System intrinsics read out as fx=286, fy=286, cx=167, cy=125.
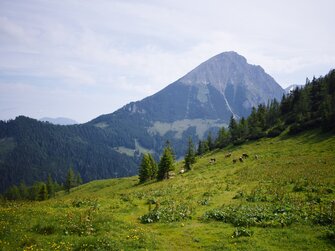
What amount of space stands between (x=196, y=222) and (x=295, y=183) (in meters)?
17.6

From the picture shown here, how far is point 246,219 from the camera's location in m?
23.0

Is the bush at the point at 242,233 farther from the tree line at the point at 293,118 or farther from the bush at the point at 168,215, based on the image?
the tree line at the point at 293,118

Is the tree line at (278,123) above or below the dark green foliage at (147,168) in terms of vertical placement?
above

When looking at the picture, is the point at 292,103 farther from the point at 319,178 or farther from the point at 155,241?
the point at 155,241

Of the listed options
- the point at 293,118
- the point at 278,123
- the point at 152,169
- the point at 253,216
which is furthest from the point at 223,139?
the point at 253,216

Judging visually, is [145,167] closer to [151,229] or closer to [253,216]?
[151,229]

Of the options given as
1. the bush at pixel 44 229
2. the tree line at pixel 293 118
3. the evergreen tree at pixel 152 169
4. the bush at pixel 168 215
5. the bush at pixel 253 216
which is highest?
the tree line at pixel 293 118

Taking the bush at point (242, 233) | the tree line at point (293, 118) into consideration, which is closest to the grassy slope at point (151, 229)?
the bush at point (242, 233)

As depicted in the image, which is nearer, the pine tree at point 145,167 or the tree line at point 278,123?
the tree line at point 278,123

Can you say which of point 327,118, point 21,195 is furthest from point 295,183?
point 21,195

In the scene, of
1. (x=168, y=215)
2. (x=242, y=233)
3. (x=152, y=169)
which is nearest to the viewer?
(x=242, y=233)

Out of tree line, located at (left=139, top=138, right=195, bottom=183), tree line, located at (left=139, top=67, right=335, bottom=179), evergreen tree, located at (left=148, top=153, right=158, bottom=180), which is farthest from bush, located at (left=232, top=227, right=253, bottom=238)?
evergreen tree, located at (left=148, top=153, right=158, bottom=180)

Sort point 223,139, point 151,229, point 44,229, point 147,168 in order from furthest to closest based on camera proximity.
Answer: point 223,139
point 147,168
point 151,229
point 44,229

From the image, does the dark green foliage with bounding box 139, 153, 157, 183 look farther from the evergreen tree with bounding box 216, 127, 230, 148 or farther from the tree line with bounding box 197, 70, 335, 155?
the evergreen tree with bounding box 216, 127, 230, 148
